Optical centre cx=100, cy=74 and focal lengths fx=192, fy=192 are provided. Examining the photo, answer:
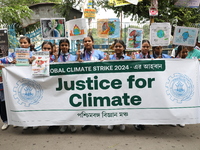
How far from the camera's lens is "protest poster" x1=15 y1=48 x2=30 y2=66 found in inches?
130

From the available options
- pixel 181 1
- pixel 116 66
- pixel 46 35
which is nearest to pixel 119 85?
pixel 116 66

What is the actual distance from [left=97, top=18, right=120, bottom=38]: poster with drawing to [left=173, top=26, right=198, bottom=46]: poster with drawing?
40.9 inches

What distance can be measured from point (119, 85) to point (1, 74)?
7.33 ft

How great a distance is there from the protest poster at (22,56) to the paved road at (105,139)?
4.37 feet

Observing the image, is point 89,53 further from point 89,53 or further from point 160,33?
point 160,33

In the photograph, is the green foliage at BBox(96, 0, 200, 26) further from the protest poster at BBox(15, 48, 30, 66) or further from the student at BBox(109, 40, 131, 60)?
the protest poster at BBox(15, 48, 30, 66)

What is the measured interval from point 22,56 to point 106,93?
1607mm

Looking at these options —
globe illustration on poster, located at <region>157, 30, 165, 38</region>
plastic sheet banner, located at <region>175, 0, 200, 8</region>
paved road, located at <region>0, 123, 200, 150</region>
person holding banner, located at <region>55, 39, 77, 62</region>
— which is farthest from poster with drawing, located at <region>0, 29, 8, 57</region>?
plastic sheet banner, located at <region>175, 0, 200, 8</region>

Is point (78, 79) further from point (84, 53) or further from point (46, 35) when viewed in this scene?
point (46, 35)

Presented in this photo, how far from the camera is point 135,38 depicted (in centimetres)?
334

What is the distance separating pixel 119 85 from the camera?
338cm

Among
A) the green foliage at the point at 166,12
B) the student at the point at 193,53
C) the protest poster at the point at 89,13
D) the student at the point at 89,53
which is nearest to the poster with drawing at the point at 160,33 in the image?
the student at the point at 193,53

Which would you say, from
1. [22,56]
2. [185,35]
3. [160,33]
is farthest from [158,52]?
[22,56]

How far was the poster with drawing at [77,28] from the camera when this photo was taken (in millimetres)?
3244
